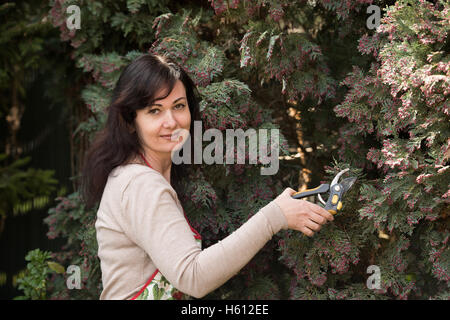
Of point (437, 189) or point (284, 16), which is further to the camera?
point (284, 16)

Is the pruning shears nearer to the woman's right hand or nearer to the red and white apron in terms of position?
the woman's right hand

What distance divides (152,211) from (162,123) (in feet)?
1.58

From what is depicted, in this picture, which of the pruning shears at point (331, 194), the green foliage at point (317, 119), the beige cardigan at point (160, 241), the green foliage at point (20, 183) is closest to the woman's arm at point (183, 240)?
the beige cardigan at point (160, 241)

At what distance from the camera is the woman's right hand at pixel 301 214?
74.2 inches

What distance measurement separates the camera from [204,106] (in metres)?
2.72

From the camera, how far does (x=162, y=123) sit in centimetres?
212

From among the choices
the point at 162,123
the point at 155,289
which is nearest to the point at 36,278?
the point at 155,289

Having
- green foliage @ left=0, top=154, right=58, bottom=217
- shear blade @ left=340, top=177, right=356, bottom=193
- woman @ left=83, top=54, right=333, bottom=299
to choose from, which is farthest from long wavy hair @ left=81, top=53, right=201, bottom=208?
green foliage @ left=0, top=154, right=58, bottom=217

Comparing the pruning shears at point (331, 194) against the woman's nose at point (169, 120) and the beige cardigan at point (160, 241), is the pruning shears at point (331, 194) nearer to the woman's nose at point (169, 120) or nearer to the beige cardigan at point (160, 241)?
the beige cardigan at point (160, 241)

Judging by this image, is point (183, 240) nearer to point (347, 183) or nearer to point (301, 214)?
point (301, 214)

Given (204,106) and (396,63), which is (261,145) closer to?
(204,106)

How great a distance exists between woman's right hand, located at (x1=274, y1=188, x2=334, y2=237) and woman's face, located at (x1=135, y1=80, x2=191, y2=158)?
22.8 inches

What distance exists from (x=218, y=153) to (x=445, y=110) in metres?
1.26
